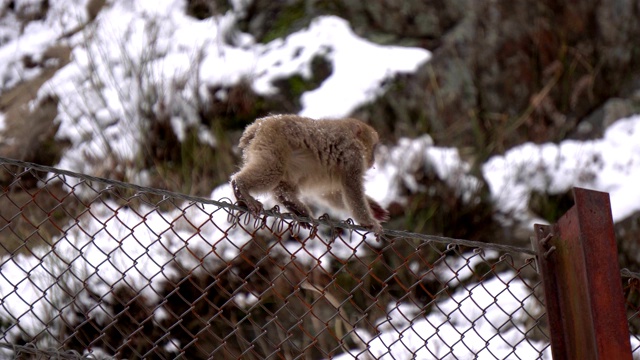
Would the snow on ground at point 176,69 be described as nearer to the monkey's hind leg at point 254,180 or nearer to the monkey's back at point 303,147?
the monkey's back at point 303,147

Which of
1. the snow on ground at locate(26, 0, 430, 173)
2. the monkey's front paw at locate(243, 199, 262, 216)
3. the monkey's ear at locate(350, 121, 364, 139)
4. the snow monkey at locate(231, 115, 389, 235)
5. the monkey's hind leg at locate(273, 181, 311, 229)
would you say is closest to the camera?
the monkey's front paw at locate(243, 199, 262, 216)

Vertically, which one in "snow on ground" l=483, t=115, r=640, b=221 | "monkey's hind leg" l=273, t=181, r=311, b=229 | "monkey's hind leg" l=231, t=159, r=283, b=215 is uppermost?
"snow on ground" l=483, t=115, r=640, b=221

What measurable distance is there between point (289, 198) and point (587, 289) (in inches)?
70.2

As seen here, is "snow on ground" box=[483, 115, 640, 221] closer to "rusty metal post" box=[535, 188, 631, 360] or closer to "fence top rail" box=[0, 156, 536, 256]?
"fence top rail" box=[0, 156, 536, 256]

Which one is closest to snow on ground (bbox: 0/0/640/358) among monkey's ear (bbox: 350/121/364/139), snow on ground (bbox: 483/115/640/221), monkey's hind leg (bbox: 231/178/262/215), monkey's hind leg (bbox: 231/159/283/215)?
snow on ground (bbox: 483/115/640/221)

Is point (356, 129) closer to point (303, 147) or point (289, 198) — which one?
point (303, 147)

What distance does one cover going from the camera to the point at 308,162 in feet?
13.3

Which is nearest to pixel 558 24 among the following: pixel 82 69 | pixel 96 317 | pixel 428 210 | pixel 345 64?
pixel 345 64

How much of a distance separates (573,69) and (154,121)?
4.04m

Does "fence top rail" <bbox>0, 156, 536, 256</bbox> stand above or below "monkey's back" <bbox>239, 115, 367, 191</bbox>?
below

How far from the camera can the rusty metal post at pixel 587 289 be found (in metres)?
2.48

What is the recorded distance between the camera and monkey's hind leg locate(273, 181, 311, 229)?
13.0ft

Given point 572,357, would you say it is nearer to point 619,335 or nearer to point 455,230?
point 619,335

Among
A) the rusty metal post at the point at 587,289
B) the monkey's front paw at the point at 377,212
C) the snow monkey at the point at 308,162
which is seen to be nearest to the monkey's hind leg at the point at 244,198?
the snow monkey at the point at 308,162
